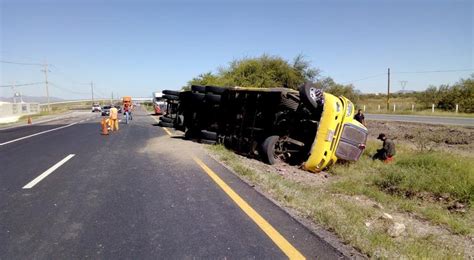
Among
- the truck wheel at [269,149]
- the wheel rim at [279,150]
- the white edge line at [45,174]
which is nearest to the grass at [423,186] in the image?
the wheel rim at [279,150]

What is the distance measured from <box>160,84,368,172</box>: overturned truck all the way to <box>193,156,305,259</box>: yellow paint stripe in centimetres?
376

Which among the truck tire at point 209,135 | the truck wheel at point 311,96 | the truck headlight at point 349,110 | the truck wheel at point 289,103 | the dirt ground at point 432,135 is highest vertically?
the truck wheel at point 311,96

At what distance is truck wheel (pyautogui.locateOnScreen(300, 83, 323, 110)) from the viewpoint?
35.8ft

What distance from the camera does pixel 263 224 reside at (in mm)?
5062

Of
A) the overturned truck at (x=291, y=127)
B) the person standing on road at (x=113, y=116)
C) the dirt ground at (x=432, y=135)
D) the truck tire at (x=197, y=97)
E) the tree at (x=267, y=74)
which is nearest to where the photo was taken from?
the overturned truck at (x=291, y=127)

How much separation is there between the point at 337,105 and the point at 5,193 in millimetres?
7771

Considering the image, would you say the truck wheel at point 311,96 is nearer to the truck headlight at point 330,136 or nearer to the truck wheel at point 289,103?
the truck wheel at point 289,103

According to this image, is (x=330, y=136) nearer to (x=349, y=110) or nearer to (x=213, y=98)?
(x=349, y=110)

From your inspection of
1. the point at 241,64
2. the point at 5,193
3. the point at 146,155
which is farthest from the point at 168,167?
the point at 241,64

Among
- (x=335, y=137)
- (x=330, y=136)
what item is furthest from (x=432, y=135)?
(x=330, y=136)

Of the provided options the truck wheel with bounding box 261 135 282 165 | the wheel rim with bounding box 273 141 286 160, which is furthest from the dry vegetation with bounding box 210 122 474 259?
the wheel rim with bounding box 273 141 286 160

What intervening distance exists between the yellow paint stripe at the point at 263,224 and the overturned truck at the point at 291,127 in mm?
→ 3761

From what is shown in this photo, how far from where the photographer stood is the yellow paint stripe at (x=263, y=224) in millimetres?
4172

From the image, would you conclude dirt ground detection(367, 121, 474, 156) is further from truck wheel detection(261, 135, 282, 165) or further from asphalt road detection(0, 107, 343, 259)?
asphalt road detection(0, 107, 343, 259)
